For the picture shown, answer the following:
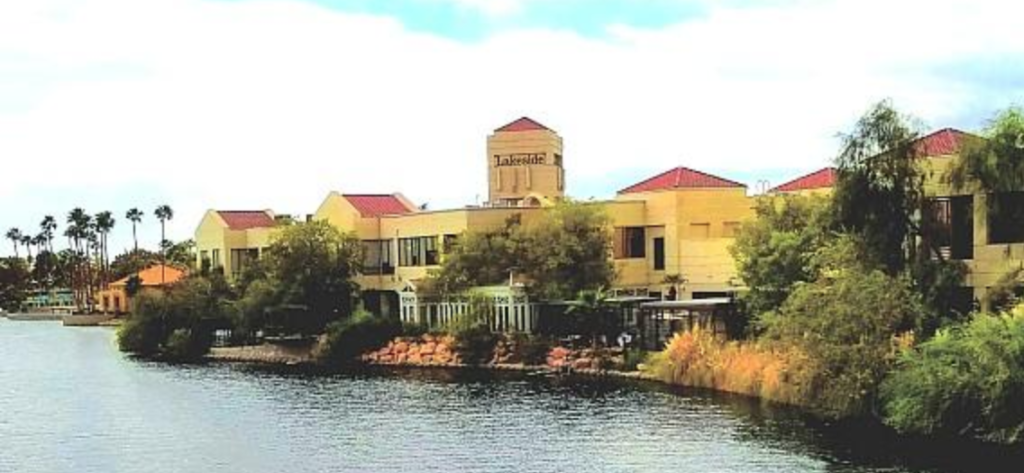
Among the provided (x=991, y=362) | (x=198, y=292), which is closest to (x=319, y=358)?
(x=198, y=292)

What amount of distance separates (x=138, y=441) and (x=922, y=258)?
23542 mm

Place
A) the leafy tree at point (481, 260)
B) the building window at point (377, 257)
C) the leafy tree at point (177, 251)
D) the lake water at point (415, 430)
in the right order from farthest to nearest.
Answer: the leafy tree at point (177, 251) < the building window at point (377, 257) < the leafy tree at point (481, 260) < the lake water at point (415, 430)

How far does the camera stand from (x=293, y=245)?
219ft

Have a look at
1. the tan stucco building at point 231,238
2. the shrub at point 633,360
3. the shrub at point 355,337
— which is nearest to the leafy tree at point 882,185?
the shrub at point 633,360

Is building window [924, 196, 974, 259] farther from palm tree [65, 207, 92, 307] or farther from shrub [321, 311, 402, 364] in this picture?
palm tree [65, 207, 92, 307]

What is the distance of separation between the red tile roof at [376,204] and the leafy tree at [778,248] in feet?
85.3

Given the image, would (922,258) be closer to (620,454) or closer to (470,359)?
(620,454)

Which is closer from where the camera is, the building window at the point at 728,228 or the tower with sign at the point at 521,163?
the building window at the point at 728,228

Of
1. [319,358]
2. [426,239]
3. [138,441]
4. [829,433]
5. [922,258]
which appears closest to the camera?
[829,433]

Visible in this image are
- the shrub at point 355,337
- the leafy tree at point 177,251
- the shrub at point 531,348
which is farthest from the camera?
the leafy tree at point 177,251

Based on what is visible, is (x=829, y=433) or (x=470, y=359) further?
(x=470, y=359)

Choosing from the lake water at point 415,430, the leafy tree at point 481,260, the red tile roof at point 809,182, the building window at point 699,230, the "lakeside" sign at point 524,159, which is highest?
the "lakeside" sign at point 524,159

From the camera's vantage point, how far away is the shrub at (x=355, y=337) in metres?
61.1

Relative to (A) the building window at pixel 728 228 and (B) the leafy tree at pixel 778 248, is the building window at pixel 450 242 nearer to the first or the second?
(A) the building window at pixel 728 228
